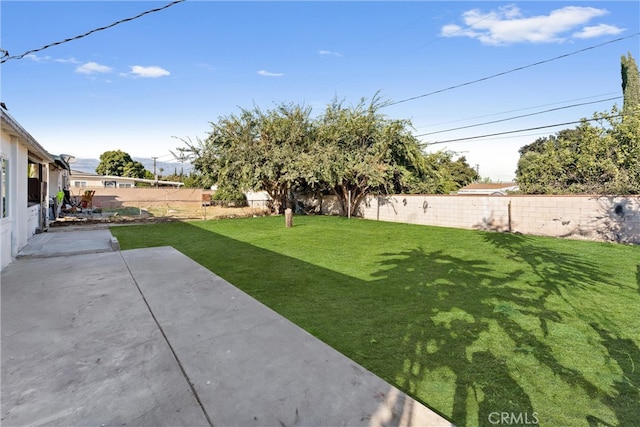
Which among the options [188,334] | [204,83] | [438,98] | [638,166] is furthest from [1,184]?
[638,166]

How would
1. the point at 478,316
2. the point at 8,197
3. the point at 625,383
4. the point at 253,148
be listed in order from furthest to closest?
the point at 253,148
the point at 8,197
the point at 478,316
the point at 625,383

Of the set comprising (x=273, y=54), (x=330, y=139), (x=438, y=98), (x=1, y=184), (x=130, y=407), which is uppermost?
(x=273, y=54)

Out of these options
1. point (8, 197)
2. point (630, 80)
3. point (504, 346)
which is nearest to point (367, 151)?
point (8, 197)

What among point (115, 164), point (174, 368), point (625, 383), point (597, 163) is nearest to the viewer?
point (625, 383)

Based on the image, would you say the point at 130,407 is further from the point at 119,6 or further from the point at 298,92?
the point at 298,92

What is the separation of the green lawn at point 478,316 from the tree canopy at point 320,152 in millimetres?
7584

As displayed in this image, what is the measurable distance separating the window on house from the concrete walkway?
251cm

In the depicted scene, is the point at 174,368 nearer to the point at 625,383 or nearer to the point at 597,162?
the point at 625,383

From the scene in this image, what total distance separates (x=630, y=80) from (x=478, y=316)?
26.6 meters

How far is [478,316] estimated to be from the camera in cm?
349

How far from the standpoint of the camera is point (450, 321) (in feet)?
11.0

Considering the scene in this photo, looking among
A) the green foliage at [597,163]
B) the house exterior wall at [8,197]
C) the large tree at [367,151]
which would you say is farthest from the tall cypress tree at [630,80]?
the house exterior wall at [8,197]

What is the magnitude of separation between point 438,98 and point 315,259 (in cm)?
1319

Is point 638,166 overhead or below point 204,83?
below
